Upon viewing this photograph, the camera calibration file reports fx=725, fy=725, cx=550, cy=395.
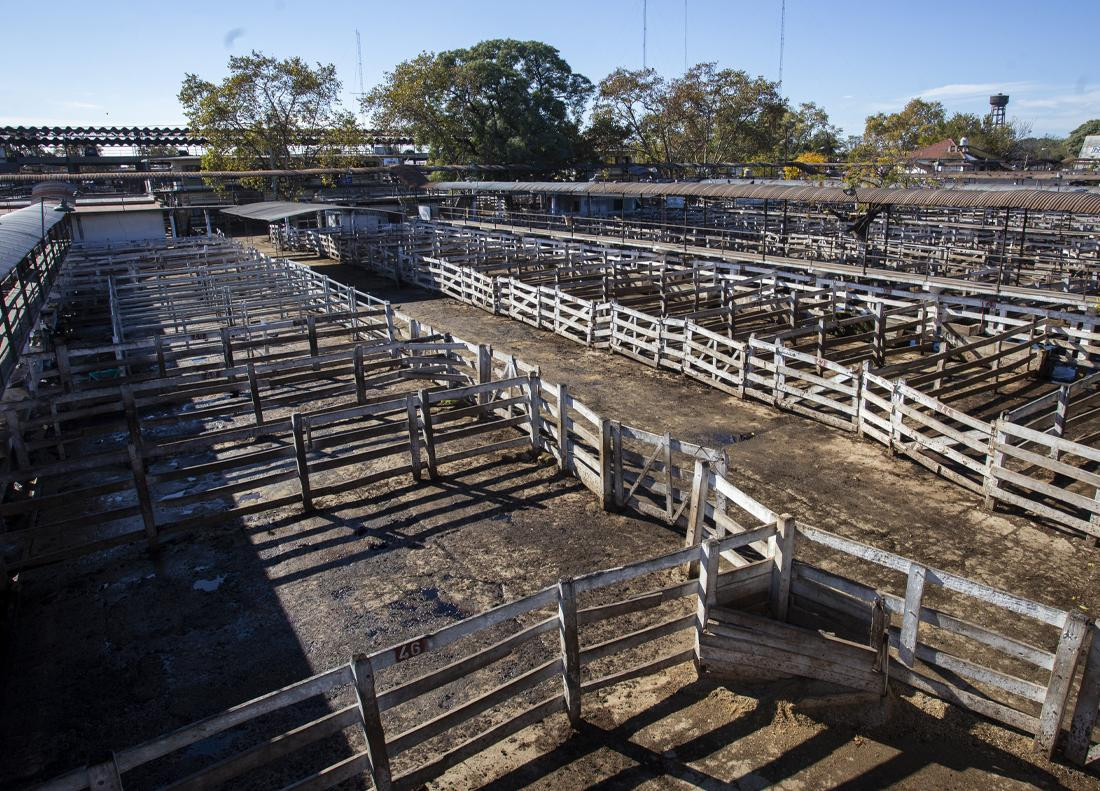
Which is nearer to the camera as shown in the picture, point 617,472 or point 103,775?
point 103,775

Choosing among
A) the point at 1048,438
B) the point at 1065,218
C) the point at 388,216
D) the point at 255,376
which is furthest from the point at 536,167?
the point at 1048,438

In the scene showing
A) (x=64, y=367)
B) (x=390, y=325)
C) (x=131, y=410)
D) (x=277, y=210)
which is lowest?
(x=131, y=410)

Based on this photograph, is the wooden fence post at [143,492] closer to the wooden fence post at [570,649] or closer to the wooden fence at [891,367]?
the wooden fence post at [570,649]

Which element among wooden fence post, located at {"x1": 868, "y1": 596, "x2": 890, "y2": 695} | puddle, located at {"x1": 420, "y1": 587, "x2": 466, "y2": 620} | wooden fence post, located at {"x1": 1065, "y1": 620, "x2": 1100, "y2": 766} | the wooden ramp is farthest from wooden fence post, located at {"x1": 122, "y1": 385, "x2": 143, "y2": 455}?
wooden fence post, located at {"x1": 1065, "y1": 620, "x2": 1100, "y2": 766}

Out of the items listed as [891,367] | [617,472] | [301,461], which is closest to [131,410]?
[301,461]

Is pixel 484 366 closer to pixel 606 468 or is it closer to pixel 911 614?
pixel 606 468

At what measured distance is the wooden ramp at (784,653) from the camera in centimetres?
596

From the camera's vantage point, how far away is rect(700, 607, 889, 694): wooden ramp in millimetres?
5965

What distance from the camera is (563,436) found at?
11289 millimetres

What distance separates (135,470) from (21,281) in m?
9.16

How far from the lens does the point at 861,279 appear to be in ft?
71.9

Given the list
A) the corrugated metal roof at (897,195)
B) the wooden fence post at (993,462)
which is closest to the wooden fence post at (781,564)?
the wooden fence post at (993,462)

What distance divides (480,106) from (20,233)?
47611 mm

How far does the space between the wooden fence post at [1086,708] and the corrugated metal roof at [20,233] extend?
13.9 m
